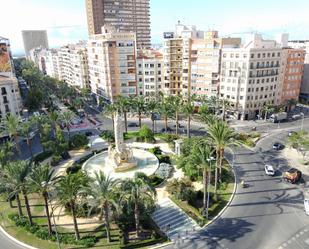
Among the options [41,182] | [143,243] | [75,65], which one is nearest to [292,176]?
[143,243]

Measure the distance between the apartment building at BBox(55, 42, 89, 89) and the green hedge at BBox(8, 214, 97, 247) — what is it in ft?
378

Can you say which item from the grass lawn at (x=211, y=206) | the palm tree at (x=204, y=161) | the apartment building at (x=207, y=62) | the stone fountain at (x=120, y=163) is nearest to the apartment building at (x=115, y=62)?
the apartment building at (x=207, y=62)

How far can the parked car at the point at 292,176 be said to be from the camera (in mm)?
54344

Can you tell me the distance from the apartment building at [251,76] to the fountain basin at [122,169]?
1868 inches

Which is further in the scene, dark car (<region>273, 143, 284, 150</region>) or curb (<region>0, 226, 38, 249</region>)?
dark car (<region>273, 143, 284, 150</region>)

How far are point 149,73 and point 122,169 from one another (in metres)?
65.8

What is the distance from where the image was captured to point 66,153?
234ft

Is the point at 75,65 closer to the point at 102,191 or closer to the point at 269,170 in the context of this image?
the point at 269,170

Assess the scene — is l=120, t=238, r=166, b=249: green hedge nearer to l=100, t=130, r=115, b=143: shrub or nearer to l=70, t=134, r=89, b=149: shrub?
l=70, t=134, r=89, b=149: shrub

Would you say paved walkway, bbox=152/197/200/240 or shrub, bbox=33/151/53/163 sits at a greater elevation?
paved walkway, bbox=152/197/200/240

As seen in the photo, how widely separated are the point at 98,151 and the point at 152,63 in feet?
188

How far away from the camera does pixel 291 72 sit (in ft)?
350

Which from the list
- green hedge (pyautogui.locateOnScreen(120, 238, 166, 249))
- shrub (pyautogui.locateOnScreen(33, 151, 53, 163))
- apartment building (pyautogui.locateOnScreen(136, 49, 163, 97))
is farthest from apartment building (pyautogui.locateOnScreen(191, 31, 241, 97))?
green hedge (pyautogui.locateOnScreen(120, 238, 166, 249))

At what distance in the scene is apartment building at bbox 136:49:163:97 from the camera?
118 m
